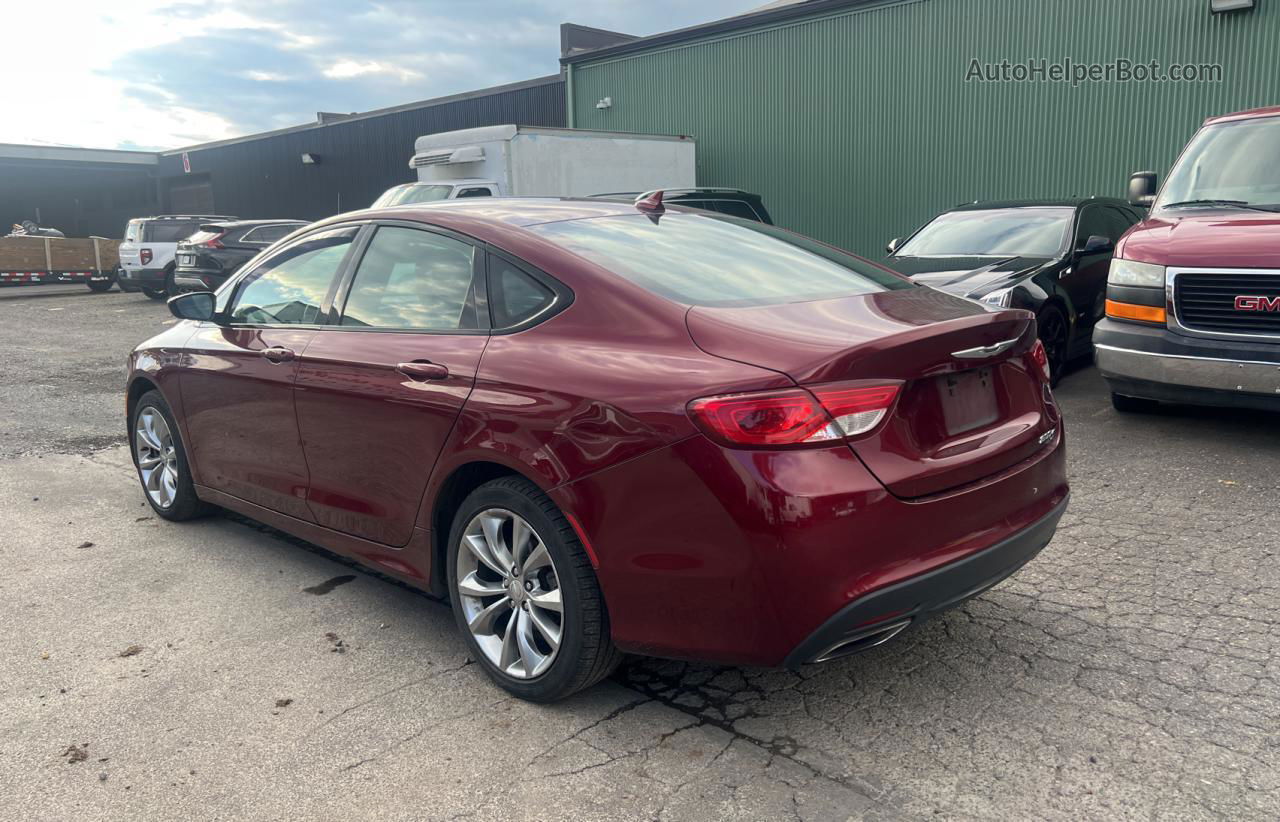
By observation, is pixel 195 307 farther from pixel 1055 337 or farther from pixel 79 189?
pixel 79 189

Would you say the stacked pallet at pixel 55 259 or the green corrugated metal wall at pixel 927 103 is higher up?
the green corrugated metal wall at pixel 927 103

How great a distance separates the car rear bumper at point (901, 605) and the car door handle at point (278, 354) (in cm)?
237

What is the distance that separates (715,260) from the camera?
3373 millimetres

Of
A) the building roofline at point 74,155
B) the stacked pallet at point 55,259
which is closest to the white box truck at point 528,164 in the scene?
the stacked pallet at point 55,259

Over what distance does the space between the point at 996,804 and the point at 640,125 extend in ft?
59.7

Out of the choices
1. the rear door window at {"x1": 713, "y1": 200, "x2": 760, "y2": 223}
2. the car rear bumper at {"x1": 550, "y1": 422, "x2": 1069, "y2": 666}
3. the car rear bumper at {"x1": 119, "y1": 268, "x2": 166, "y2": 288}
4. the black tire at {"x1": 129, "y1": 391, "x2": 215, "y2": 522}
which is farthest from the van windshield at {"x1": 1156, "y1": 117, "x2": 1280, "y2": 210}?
the car rear bumper at {"x1": 119, "y1": 268, "x2": 166, "y2": 288}

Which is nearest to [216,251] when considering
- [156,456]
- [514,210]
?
[156,456]

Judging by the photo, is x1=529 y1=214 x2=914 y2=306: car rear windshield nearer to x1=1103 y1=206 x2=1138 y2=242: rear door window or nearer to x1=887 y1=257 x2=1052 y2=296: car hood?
x1=887 y1=257 x2=1052 y2=296: car hood

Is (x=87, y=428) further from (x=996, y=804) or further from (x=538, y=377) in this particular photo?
(x=996, y=804)

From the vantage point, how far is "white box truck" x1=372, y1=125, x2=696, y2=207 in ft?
43.7

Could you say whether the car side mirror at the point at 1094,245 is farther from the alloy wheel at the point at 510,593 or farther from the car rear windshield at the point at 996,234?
the alloy wheel at the point at 510,593

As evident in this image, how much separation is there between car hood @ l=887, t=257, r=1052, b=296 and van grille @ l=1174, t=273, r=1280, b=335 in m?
1.59

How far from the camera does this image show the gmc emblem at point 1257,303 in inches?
209
